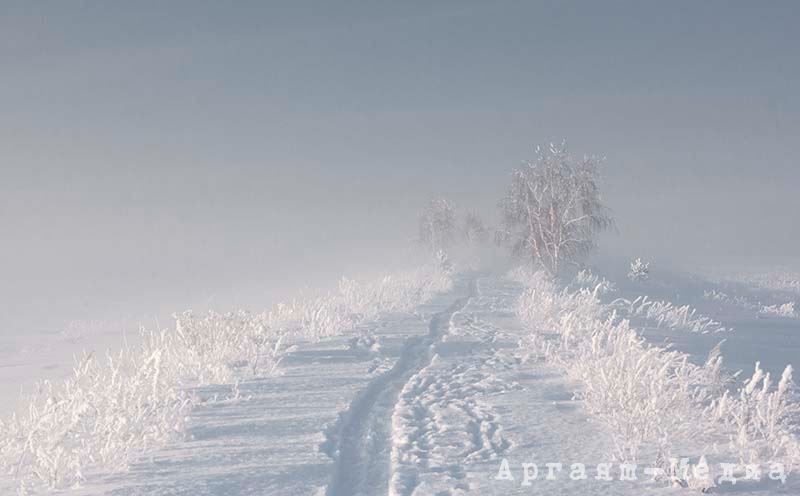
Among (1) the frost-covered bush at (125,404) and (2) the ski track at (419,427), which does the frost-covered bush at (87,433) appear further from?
(2) the ski track at (419,427)

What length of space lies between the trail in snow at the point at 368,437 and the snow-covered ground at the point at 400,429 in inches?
0.9

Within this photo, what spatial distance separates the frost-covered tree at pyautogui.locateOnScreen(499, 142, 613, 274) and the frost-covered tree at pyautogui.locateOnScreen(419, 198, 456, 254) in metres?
27.4

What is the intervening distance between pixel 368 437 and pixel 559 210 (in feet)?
81.2

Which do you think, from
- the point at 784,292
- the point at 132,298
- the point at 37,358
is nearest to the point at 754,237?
the point at 784,292

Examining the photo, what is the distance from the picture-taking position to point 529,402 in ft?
30.0

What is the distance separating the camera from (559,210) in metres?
30.4

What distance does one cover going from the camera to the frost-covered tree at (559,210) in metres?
29.9

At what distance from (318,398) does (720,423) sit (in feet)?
19.0

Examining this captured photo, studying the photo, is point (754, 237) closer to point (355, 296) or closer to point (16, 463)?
point (355, 296)

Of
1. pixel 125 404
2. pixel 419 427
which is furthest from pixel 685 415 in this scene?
pixel 125 404

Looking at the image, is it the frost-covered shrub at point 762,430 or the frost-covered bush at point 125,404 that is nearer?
the frost-covered shrub at point 762,430

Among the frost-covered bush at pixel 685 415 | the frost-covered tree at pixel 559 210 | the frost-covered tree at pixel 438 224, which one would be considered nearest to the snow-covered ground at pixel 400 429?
the frost-covered bush at pixel 685 415

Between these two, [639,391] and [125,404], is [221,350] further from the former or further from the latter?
[639,391]

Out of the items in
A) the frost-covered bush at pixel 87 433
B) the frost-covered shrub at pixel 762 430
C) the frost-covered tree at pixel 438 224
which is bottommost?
the frost-covered shrub at pixel 762 430
